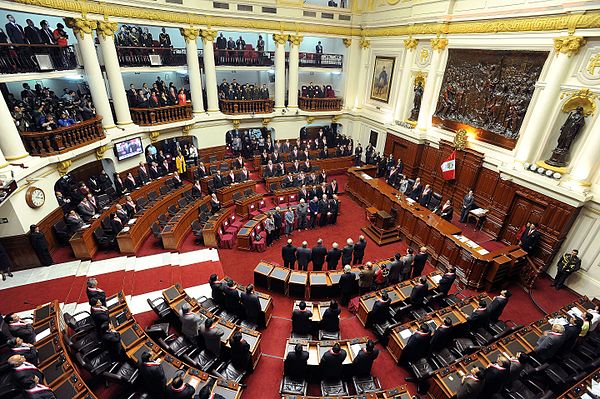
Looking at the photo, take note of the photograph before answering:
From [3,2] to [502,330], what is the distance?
705 inches

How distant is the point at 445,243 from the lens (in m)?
12.1

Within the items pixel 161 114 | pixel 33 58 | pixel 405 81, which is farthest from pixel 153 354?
pixel 405 81

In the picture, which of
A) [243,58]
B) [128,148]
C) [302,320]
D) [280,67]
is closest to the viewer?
[302,320]

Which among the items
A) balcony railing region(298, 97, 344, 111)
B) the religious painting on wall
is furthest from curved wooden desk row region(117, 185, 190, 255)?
the religious painting on wall

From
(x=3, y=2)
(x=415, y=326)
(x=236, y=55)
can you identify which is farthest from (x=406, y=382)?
(x=236, y=55)

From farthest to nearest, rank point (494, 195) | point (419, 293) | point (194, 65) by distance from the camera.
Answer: point (194, 65) < point (494, 195) < point (419, 293)

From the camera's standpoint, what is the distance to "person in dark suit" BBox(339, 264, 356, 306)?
30.5ft

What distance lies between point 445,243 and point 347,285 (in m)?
5.21

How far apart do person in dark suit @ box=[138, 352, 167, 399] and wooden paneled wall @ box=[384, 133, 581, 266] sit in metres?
13.4

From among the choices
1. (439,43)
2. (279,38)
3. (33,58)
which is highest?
(279,38)

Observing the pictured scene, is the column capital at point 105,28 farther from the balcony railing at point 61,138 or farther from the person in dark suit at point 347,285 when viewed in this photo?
the person in dark suit at point 347,285

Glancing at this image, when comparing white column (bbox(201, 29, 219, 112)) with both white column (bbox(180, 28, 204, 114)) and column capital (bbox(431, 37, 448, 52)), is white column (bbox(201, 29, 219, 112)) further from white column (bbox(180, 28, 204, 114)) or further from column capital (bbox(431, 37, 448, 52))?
column capital (bbox(431, 37, 448, 52))

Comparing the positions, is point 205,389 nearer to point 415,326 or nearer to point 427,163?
point 415,326

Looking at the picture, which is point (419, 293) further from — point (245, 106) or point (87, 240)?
point (245, 106)
